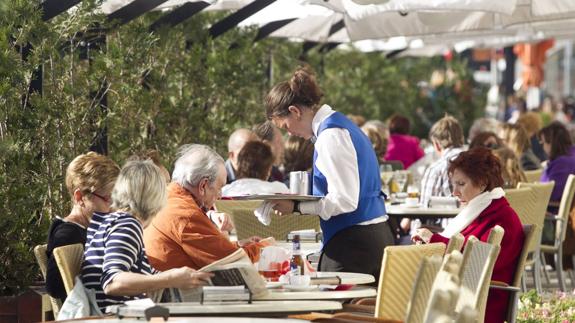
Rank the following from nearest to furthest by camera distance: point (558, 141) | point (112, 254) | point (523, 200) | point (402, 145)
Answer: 1. point (112, 254)
2. point (523, 200)
3. point (558, 141)
4. point (402, 145)

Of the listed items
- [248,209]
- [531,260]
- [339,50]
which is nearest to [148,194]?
[248,209]

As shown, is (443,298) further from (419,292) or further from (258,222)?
(258,222)

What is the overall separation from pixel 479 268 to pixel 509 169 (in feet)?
17.3

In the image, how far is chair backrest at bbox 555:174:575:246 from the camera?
1051 centimetres

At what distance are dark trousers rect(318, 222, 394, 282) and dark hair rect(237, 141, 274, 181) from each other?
216cm

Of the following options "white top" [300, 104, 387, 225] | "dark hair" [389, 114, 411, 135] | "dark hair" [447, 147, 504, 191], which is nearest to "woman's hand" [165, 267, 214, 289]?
"white top" [300, 104, 387, 225]

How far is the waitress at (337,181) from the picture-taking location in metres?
6.61

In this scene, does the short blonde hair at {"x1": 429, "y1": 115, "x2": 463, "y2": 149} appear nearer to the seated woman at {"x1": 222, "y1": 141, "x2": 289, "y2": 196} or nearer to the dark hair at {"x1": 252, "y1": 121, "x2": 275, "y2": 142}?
the dark hair at {"x1": 252, "y1": 121, "x2": 275, "y2": 142}

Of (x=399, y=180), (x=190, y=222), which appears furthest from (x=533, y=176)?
(x=190, y=222)

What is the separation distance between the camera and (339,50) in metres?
18.8

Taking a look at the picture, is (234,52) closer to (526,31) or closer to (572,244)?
(572,244)

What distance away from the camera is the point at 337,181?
6594mm

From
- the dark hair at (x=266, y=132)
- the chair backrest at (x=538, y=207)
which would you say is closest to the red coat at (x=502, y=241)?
the chair backrest at (x=538, y=207)

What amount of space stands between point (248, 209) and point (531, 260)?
273cm
